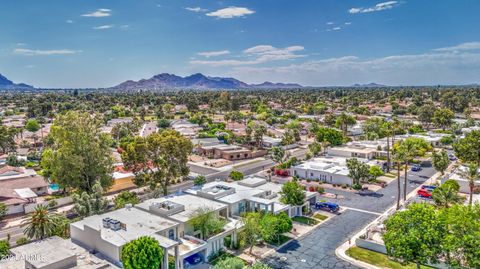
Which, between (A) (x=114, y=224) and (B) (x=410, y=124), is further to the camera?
(B) (x=410, y=124)

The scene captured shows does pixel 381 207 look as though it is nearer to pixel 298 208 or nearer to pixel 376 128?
pixel 298 208

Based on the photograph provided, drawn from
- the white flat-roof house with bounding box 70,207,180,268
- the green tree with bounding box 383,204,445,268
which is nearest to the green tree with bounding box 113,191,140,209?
the white flat-roof house with bounding box 70,207,180,268

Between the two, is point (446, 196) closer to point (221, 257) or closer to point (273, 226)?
point (273, 226)

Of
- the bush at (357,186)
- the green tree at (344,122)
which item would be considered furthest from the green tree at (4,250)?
the green tree at (344,122)

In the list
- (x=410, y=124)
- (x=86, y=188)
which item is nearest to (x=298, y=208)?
(x=86, y=188)

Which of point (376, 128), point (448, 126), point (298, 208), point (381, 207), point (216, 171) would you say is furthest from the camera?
point (448, 126)

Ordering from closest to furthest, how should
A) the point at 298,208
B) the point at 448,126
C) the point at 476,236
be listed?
the point at 476,236, the point at 298,208, the point at 448,126

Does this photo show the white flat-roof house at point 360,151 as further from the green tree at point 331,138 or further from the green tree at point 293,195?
the green tree at point 293,195
